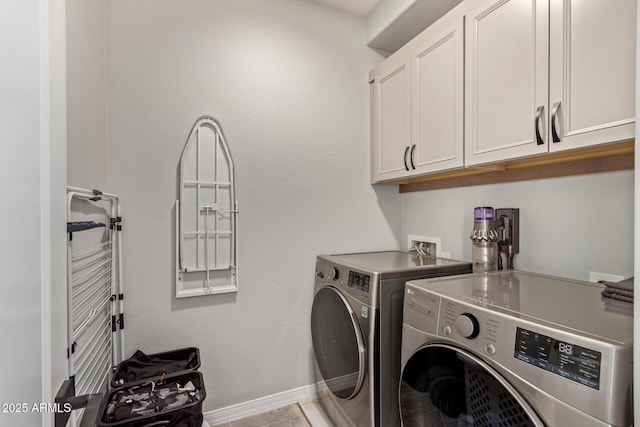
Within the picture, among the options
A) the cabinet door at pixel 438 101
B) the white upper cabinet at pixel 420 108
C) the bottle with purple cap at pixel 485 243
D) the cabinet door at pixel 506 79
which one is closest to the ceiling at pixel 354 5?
the white upper cabinet at pixel 420 108

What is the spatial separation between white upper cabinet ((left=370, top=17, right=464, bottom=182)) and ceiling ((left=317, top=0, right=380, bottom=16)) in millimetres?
415

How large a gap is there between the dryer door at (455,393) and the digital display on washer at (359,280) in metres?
0.38

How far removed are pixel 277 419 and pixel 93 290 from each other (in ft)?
4.23

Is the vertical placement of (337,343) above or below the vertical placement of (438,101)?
below

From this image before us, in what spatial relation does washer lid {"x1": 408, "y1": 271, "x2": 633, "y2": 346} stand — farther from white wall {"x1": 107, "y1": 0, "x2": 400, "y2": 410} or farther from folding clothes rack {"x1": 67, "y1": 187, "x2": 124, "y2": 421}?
folding clothes rack {"x1": 67, "y1": 187, "x2": 124, "y2": 421}

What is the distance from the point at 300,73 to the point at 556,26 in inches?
53.1

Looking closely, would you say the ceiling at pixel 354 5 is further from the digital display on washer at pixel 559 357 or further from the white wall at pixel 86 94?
the digital display on washer at pixel 559 357

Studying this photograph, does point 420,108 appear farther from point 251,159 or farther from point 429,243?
point 251,159

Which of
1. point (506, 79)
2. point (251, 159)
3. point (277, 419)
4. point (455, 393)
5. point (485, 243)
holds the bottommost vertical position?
point (277, 419)

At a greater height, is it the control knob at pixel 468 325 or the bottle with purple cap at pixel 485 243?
the bottle with purple cap at pixel 485 243

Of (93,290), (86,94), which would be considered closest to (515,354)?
(93,290)

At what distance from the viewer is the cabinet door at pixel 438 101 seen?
149 cm

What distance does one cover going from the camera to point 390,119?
198 centimetres

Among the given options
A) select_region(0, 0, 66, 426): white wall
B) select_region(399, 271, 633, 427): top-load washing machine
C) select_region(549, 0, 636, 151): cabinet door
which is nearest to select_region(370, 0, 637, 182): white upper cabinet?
select_region(549, 0, 636, 151): cabinet door
